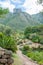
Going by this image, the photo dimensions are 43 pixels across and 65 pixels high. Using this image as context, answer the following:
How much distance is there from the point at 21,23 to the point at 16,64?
91492mm

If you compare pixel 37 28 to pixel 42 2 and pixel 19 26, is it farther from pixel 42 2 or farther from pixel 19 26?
pixel 19 26

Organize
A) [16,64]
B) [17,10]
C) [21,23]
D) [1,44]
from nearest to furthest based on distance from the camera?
[16,64]
[1,44]
[21,23]
[17,10]

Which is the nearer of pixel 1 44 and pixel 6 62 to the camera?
pixel 6 62

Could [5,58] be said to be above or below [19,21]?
below

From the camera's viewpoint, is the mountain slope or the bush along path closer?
the bush along path

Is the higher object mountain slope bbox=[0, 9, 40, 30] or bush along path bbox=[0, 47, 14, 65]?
mountain slope bbox=[0, 9, 40, 30]

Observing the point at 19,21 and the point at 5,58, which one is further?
the point at 19,21

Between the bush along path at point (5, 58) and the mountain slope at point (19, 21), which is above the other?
the mountain slope at point (19, 21)

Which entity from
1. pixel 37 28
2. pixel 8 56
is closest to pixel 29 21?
pixel 37 28

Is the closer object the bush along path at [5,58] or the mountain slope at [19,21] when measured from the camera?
the bush along path at [5,58]

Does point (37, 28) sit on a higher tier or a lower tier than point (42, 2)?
higher

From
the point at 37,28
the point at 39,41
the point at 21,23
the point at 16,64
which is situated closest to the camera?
the point at 16,64

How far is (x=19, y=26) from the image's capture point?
106 meters

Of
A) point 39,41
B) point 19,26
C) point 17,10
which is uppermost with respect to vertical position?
point 17,10
